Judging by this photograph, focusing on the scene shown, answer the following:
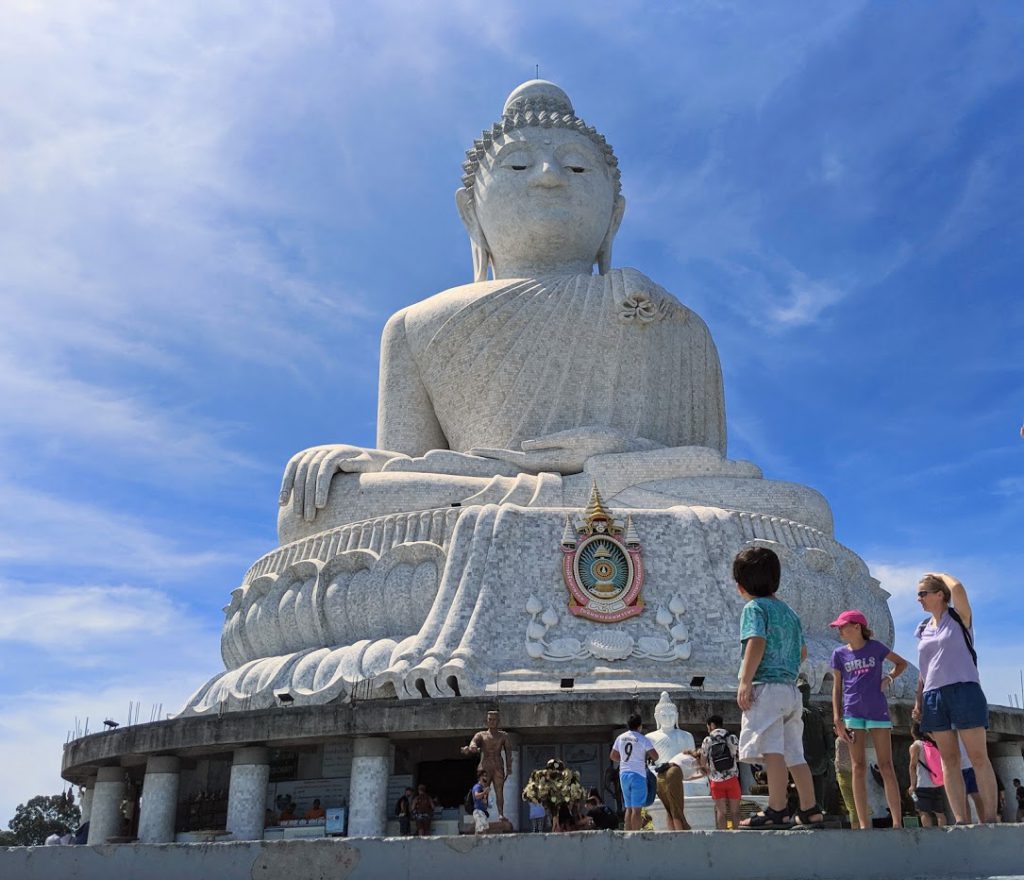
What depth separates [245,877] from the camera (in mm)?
3725

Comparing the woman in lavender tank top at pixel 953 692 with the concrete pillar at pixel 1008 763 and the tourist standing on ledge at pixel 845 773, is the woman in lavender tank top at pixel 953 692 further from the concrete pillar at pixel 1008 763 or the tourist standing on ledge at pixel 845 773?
the concrete pillar at pixel 1008 763

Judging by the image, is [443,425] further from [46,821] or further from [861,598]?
[46,821]

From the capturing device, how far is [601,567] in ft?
36.5

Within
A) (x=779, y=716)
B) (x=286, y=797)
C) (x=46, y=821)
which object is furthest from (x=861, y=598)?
(x=46, y=821)

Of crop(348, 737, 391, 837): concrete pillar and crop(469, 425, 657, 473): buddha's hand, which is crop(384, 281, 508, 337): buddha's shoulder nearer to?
crop(469, 425, 657, 473): buddha's hand

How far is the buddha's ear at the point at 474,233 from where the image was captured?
54.3 feet

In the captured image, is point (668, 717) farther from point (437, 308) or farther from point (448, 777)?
point (437, 308)

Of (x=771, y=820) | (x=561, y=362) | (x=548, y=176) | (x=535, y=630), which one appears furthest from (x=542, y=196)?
(x=771, y=820)

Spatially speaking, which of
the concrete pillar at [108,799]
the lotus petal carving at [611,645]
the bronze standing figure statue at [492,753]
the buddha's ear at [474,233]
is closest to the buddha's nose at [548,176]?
the buddha's ear at [474,233]

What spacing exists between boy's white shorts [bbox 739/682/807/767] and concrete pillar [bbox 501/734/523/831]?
186 inches

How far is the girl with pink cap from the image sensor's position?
15.3ft

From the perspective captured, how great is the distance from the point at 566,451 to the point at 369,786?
16.1ft

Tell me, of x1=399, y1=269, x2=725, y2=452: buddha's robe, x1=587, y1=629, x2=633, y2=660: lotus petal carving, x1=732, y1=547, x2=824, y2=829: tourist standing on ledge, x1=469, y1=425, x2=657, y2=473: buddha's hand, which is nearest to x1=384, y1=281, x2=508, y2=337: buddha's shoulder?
x1=399, y1=269, x2=725, y2=452: buddha's robe

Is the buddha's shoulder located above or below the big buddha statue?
above
